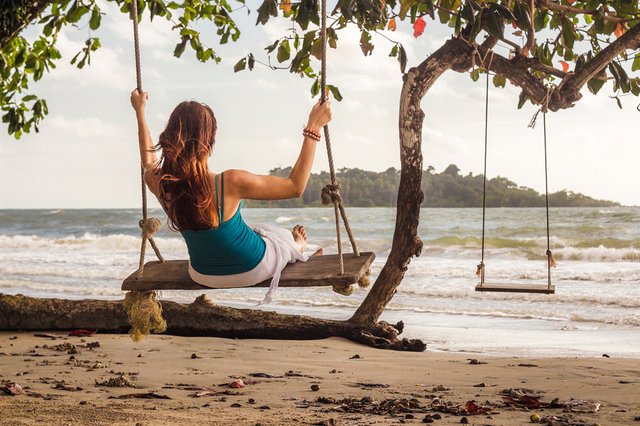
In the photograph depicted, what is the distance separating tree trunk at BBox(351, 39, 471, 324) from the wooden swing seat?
223 cm

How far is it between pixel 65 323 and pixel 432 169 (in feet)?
59.8

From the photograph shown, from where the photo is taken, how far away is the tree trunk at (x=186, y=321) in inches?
283

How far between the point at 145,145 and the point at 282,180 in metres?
0.73

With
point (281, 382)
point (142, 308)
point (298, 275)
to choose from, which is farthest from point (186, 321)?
point (298, 275)

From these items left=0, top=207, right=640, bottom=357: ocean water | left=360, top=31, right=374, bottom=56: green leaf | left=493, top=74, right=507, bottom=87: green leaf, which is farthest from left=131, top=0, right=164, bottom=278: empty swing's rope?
left=0, top=207, right=640, bottom=357: ocean water

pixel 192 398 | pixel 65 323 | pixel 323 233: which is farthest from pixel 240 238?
pixel 323 233

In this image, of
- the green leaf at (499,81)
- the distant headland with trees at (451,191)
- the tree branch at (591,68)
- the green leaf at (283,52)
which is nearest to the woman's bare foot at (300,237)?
Answer: the green leaf at (283,52)

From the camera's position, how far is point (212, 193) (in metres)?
3.67

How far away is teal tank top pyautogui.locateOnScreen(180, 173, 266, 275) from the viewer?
3.77 metres

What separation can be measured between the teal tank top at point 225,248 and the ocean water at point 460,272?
13.7 ft

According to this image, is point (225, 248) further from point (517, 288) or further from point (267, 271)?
point (517, 288)

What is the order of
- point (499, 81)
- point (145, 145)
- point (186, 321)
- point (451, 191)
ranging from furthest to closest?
point (451, 191) → point (186, 321) → point (499, 81) → point (145, 145)

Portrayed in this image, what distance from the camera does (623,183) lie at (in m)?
22.8

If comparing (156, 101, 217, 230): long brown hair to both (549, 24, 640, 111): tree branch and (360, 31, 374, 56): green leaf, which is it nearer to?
(360, 31, 374, 56): green leaf
